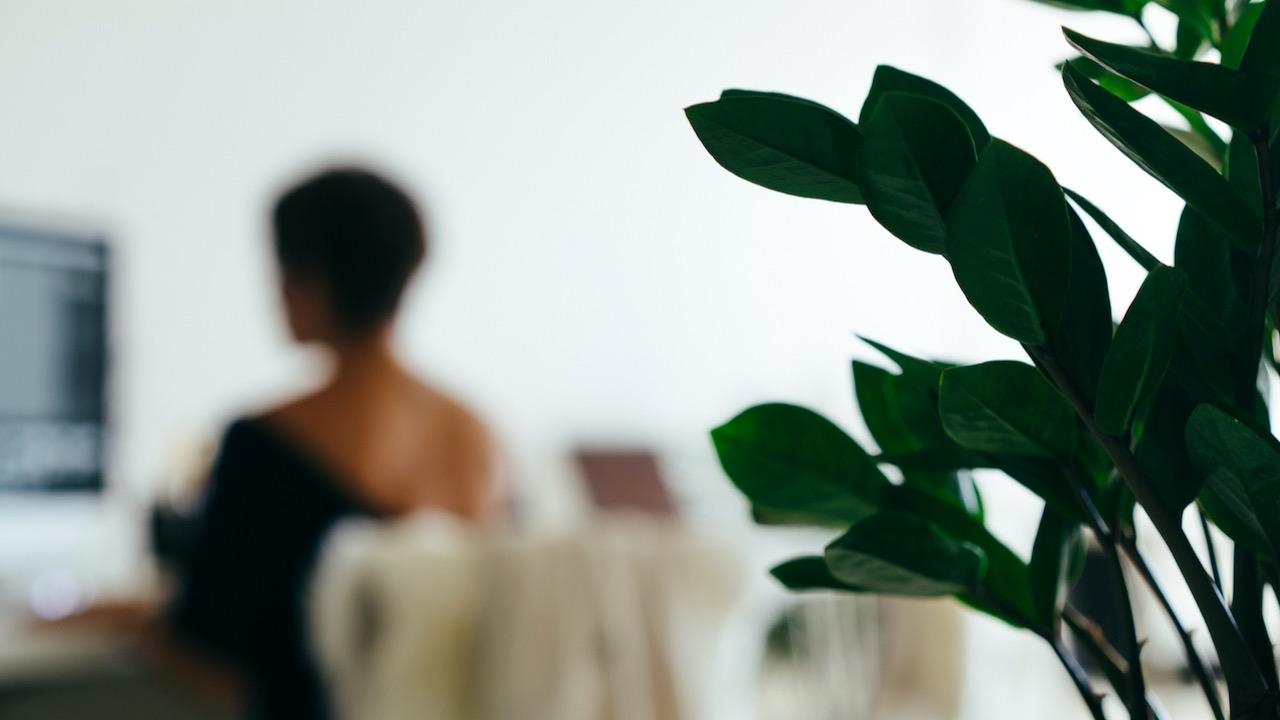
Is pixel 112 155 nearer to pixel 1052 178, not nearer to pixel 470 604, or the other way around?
pixel 470 604

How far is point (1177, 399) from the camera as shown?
271mm

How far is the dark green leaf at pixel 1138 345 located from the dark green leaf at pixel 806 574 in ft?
0.34

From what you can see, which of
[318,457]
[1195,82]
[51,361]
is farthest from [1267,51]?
[51,361]

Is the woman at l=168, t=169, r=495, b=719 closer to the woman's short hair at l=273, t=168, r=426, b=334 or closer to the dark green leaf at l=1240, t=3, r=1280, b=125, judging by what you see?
the woman's short hair at l=273, t=168, r=426, b=334

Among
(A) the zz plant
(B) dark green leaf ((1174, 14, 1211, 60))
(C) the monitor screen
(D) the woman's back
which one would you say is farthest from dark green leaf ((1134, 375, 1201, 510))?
(C) the monitor screen

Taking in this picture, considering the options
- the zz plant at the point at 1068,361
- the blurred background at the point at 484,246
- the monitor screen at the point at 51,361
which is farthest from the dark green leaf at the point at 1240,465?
the monitor screen at the point at 51,361

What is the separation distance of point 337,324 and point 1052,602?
133cm

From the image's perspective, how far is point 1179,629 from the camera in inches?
11.2

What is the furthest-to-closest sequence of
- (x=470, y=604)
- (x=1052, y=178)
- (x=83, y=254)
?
(x=83, y=254)
(x=470, y=604)
(x=1052, y=178)

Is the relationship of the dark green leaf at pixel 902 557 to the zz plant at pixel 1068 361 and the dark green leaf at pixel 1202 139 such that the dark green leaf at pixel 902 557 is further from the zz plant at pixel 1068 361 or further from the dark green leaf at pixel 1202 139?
the dark green leaf at pixel 1202 139

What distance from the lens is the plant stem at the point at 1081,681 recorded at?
279mm

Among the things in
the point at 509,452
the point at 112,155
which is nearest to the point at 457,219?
the point at 509,452

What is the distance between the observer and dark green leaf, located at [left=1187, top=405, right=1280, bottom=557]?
0.74ft

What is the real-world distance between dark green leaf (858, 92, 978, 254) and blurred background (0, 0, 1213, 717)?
136 cm
